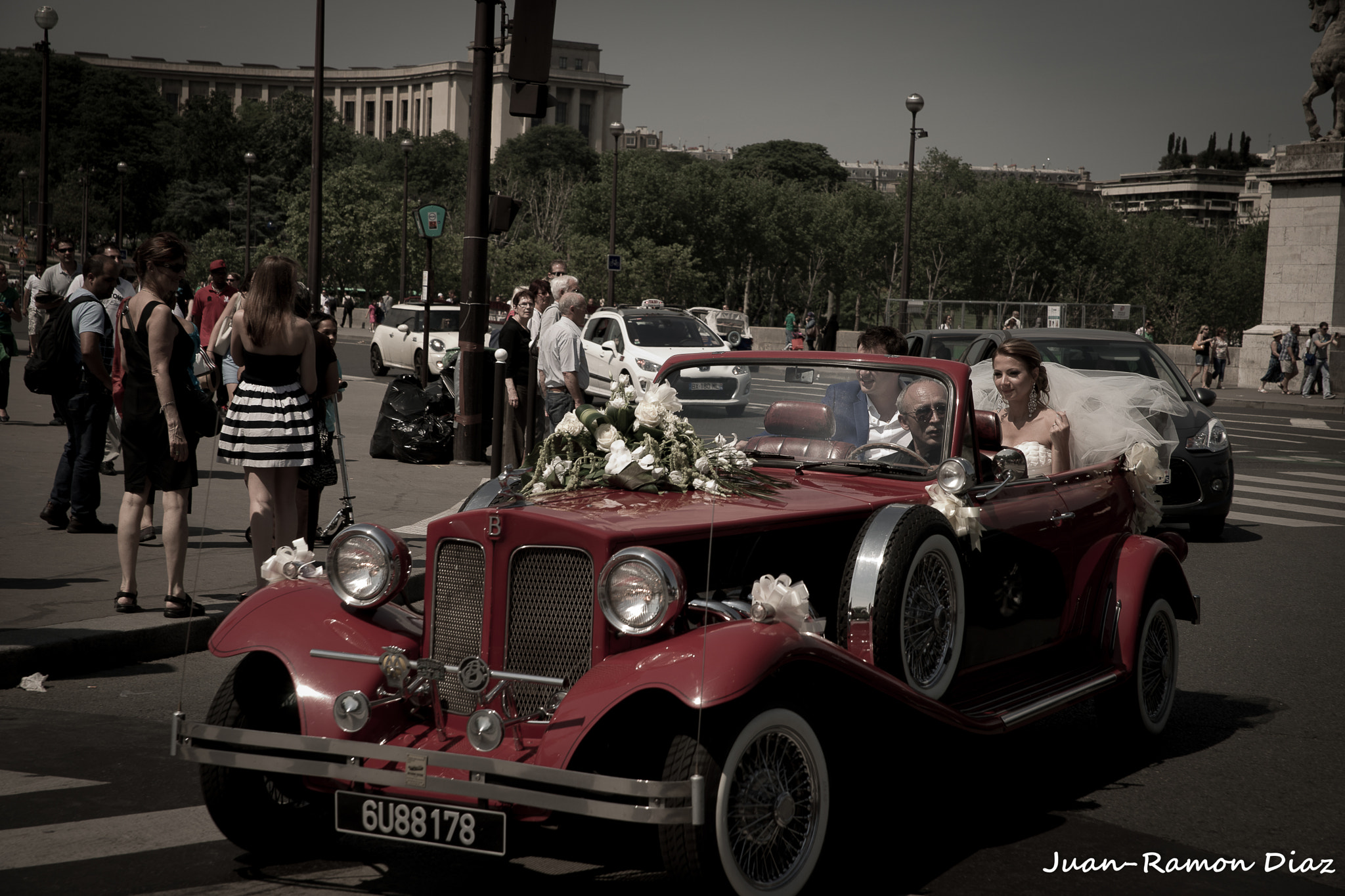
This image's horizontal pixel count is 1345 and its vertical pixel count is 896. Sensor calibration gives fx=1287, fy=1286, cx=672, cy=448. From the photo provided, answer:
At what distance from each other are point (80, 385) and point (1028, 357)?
23.3 ft

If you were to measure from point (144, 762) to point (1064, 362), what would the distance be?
9.29 meters

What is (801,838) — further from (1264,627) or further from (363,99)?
(363,99)

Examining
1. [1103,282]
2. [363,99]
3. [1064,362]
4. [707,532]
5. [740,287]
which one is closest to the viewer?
[707,532]

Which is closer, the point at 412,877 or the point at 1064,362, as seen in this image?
the point at 412,877

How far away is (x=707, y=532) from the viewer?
4.00 m

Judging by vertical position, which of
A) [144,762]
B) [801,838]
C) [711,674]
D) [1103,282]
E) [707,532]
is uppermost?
[1103,282]

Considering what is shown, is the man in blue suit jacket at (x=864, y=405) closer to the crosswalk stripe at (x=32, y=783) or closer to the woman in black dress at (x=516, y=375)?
the crosswalk stripe at (x=32, y=783)

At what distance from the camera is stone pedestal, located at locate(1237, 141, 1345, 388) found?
112 feet

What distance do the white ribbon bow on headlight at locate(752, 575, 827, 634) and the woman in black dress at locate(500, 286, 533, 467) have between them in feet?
32.0

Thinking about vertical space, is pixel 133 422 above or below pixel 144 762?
above

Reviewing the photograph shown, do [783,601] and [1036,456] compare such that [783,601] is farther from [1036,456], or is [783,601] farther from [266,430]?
[266,430]

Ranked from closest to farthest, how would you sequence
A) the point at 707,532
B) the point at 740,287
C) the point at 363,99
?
1. the point at 707,532
2. the point at 740,287
3. the point at 363,99

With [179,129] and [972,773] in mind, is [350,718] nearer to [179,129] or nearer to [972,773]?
[972,773]

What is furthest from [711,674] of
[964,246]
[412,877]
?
[964,246]
